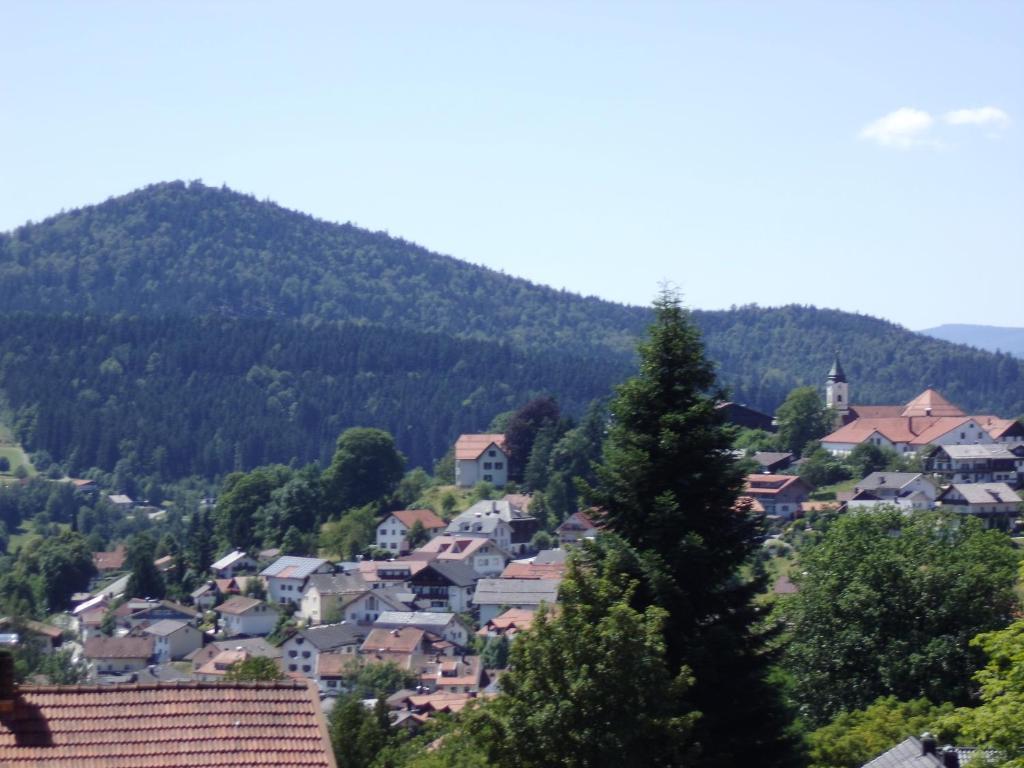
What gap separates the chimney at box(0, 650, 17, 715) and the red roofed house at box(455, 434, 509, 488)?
83.2m

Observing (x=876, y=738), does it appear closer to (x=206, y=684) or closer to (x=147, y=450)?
(x=206, y=684)

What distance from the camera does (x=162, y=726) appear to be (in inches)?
376

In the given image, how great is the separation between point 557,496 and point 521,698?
67.9 meters

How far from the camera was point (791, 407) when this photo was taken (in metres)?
88.1

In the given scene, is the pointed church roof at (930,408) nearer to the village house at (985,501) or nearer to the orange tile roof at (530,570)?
the village house at (985,501)

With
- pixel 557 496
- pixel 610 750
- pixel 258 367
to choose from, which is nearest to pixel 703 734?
pixel 610 750

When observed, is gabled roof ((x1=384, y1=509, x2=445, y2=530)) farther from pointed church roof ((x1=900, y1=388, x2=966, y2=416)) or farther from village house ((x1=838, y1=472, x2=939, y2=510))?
pointed church roof ((x1=900, y1=388, x2=966, y2=416))

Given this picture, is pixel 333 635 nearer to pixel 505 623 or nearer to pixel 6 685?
pixel 505 623

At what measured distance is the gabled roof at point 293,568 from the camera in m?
73.2

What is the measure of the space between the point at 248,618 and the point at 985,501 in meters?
33.7

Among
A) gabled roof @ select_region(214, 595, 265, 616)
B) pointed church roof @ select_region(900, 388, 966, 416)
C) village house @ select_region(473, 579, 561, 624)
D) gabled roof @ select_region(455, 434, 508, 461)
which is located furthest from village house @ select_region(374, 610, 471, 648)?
pointed church roof @ select_region(900, 388, 966, 416)

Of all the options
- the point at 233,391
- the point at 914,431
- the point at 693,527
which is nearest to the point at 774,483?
the point at 914,431

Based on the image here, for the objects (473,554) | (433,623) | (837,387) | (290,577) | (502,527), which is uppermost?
(837,387)

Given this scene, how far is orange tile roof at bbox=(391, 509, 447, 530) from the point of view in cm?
8112
